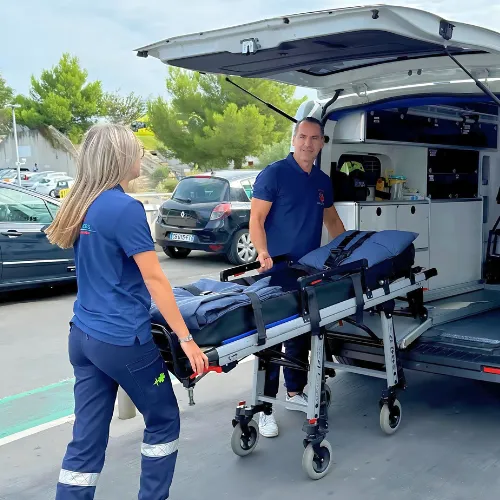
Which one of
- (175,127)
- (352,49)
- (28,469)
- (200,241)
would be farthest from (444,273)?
(175,127)

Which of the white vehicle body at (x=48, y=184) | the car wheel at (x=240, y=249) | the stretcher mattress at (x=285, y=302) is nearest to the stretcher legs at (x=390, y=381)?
the stretcher mattress at (x=285, y=302)

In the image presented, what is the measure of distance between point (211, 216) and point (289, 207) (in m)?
6.81

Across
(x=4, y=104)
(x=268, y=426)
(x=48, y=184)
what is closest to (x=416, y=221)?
(x=268, y=426)

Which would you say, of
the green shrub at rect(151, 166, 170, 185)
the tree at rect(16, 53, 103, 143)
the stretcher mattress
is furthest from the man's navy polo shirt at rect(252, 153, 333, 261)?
the tree at rect(16, 53, 103, 143)

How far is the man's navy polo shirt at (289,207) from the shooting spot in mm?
4379

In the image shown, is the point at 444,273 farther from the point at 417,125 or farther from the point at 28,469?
the point at 28,469

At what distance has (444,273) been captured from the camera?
6262mm

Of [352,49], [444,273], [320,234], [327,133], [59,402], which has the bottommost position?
[59,402]

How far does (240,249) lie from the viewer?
1156 cm

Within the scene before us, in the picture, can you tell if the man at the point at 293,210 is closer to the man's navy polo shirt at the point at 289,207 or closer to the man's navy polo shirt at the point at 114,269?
the man's navy polo shirt at the point at 289,207

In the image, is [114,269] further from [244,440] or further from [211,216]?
[211,216]

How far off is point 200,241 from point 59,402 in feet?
21.1

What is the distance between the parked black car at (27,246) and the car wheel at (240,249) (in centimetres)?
344

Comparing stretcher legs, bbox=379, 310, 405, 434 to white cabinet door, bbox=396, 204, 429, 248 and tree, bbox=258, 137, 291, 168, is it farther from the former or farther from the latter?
tree, bbox=258, 137, 291, 168
